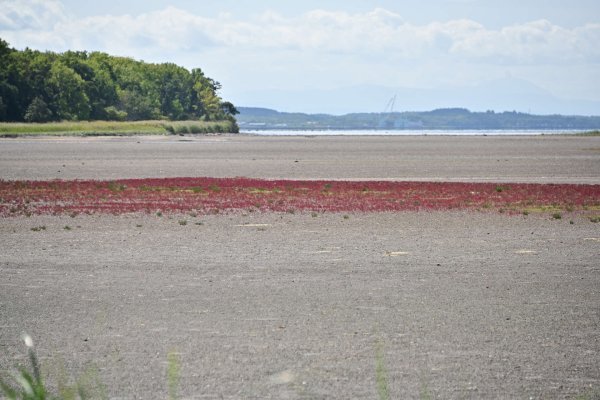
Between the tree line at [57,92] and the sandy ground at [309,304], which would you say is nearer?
the sandy ground at [309,304]

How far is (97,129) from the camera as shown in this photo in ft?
434

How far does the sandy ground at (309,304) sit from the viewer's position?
934 cm

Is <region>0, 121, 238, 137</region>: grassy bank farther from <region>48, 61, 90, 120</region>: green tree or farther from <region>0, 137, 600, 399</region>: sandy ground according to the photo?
<region>0, 137, 600, 399</region>: sandy ground

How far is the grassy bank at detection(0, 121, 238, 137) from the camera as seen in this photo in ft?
375

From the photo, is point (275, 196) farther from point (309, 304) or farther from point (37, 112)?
point (37, 112)

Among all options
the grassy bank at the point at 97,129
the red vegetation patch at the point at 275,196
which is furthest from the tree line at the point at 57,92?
the red vegetation patch at the point at 275,196

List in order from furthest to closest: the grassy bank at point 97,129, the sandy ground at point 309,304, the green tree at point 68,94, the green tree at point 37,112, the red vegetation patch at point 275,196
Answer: the green tree at point 68,94 < the green tree at point 37,112 < the grassy bank at point 97,129 < the red vegetation patch at point 275,196 < the sandy ground at point 309,304

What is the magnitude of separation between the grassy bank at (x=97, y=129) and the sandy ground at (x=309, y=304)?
282ft

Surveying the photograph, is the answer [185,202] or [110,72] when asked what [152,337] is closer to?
A: [185,202]

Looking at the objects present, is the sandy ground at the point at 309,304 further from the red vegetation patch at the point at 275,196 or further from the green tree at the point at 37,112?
the green tree at the point at 37,112

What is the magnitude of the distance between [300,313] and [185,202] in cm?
1614

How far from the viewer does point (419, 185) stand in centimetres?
3491

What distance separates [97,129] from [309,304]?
4837 inches

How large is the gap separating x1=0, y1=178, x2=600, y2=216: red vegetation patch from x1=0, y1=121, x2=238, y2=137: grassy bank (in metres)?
72.3
